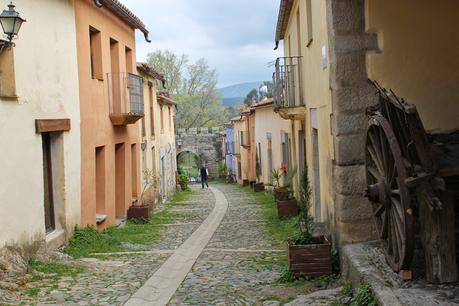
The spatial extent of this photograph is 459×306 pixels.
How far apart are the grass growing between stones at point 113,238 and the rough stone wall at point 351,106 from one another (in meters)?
5.01

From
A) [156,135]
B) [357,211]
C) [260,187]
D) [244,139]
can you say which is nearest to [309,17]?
[357,211]

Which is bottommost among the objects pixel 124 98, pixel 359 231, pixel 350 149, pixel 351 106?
pixel 359 231

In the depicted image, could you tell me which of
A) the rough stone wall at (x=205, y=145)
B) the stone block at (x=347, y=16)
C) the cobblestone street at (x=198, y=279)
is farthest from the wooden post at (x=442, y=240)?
the rough stone wall at (x=205, y=145)

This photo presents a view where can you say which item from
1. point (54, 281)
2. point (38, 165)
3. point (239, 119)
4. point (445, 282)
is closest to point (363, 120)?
point (445, 282)

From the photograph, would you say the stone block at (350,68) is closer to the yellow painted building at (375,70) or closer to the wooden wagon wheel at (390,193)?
the yellow painted building at (375,70)

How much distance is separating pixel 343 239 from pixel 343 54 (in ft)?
7.11

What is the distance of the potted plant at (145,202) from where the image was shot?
50.4 feet

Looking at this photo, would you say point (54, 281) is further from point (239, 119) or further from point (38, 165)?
point (239, 119)

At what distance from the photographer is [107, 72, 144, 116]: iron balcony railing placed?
13.9m

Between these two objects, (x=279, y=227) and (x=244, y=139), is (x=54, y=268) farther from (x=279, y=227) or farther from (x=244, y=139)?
(x=244, y=139)

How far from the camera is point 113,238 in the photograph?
1170cm

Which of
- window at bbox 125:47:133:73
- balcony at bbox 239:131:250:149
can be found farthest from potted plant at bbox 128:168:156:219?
balcony at bbox 239:131:250:149

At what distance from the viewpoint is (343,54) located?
684 cm

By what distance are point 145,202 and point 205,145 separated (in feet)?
90.0
